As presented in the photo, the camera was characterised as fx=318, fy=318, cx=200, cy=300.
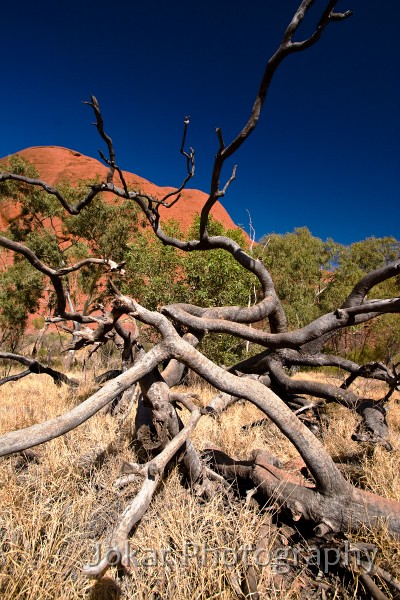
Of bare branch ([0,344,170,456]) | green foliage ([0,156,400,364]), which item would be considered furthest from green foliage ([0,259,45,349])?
bare branch ([0,344,170,456])

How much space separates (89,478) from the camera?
2.94m

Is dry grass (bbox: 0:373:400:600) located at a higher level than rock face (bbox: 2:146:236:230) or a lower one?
lower

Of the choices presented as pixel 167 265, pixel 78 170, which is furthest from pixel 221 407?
pixel 78 170

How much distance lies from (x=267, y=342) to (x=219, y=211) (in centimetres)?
7875

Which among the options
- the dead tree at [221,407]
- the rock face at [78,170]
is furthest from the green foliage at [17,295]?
the rock face at [78,170]

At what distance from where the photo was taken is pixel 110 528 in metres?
2.31

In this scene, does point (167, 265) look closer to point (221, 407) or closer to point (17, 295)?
point (221, 407)

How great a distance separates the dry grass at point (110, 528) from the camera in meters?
1.79

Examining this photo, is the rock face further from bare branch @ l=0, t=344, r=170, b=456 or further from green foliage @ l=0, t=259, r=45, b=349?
bare branch @ l=0, t=344, r=170, b=456

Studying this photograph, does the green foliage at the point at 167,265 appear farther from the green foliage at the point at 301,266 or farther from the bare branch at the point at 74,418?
the bare branch at the point at 74,418

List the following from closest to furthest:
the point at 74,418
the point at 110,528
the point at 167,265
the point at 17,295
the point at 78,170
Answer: the point at 74,418
the point at 110,528
the point at 167,265
the point at 17,295
the point at 78,170

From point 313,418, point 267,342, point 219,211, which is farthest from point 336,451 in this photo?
point 219,211

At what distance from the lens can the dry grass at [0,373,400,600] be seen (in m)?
1.79

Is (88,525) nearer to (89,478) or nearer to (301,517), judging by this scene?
(89,478)
